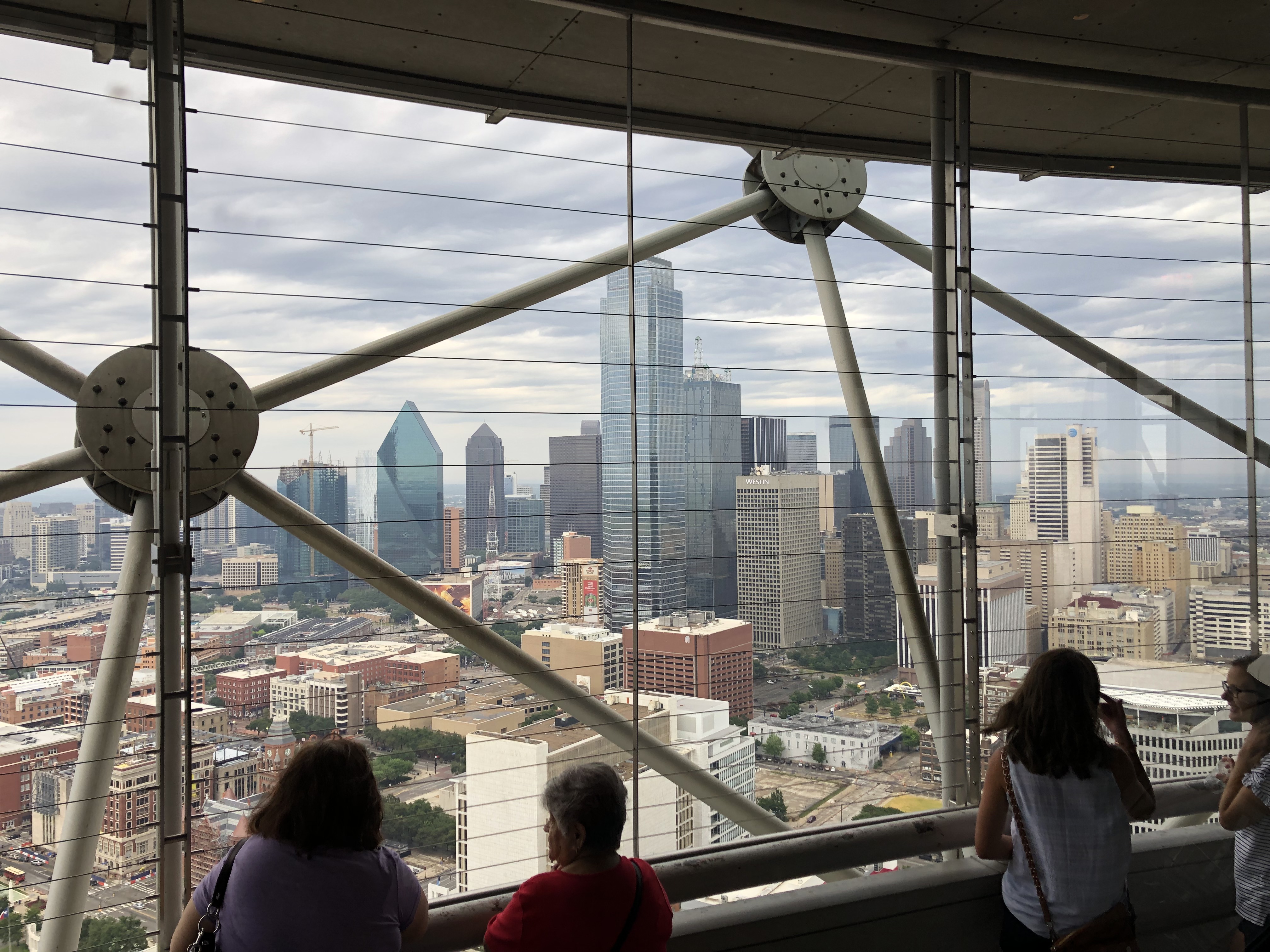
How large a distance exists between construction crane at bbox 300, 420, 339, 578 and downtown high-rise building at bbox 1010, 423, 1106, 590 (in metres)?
1.99

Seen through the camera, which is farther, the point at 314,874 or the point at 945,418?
the point at 945,418

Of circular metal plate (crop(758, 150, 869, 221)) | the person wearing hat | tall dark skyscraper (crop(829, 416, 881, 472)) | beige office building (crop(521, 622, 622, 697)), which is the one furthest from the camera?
tall dark skyscraper (crop(829, 416, 881, 472))

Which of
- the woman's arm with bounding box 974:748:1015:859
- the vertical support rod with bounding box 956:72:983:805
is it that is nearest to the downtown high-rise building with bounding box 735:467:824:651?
the vertical support rod with bounding box 956:72:983:805

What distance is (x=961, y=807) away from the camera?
201 cm

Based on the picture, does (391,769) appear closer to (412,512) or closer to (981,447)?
(412,512)

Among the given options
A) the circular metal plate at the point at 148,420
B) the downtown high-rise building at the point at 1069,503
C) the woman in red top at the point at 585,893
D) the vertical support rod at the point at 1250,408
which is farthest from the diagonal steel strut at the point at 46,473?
the vertical support rod at the point at 1250,408

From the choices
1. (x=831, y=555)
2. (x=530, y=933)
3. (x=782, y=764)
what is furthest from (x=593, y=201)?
(x=782, y=764)

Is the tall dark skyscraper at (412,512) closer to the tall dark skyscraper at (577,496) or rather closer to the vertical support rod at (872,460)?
the tall dark skyscraper at (577,496)

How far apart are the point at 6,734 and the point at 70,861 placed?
0.97ft

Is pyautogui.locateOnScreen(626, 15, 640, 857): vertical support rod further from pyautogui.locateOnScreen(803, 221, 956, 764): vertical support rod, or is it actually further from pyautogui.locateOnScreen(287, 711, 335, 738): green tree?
pyautogui.locateOnScreen(803, 221, 956, 764): vertical support rod

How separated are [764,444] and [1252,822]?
64.5 inches

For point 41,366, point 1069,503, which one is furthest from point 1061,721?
point 41,366

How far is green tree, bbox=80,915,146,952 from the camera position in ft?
4.62

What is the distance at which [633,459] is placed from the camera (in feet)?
5.47
